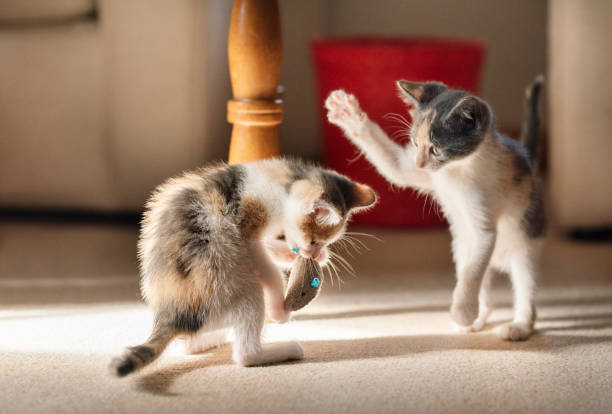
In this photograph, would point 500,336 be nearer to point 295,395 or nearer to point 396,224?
point 295,395

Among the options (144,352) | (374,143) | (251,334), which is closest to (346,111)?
(374,143)

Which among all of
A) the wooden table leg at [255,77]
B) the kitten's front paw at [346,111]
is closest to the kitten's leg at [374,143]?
the kitten's front paw at [346,111]

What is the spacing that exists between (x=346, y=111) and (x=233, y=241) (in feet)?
1.08

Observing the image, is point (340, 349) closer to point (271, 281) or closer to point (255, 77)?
point (271, 281)

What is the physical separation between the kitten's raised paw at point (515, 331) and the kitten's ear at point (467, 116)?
354 millimetres

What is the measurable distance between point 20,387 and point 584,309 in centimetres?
101

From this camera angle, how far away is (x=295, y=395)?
97 centimetres

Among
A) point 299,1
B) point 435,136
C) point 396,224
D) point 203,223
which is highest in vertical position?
point 299,1

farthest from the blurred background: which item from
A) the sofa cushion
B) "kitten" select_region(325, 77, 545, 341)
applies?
"kitten" select_region(325, 77, 545, 341)

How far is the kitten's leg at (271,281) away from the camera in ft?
3.57

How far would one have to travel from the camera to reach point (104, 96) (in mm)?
1807

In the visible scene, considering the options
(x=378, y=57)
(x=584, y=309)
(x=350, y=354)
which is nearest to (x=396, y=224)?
(x=378, y=57)

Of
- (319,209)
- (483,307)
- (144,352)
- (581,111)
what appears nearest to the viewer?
(144,352)

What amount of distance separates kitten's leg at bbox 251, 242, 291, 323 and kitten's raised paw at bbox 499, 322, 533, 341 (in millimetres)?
372
